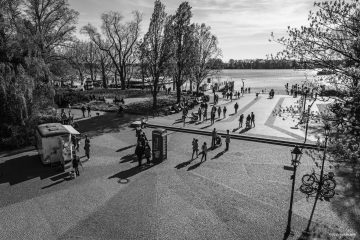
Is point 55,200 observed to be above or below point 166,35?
below

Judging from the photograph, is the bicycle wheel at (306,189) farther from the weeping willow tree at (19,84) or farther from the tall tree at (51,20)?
the tall tree at (51,20)

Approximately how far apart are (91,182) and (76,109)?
23.2 meters

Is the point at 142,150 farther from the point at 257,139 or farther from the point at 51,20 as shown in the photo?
the point at 51,20

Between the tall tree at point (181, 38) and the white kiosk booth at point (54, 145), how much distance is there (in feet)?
68.8

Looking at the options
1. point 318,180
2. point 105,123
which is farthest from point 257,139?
point 105,123

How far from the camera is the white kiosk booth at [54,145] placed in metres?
15.9

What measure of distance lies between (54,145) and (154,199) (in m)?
7.77

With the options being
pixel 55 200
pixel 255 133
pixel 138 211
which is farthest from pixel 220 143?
pixel 55 200

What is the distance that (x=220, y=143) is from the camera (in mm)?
20406

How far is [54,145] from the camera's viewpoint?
52.9 ft

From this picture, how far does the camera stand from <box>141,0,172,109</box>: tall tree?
107 ft

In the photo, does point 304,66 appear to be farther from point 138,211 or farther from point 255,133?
point 255,133

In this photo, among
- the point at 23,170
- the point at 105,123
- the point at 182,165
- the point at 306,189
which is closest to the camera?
the point at 306,189

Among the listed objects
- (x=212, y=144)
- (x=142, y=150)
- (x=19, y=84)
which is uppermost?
(x=19, y=84)
